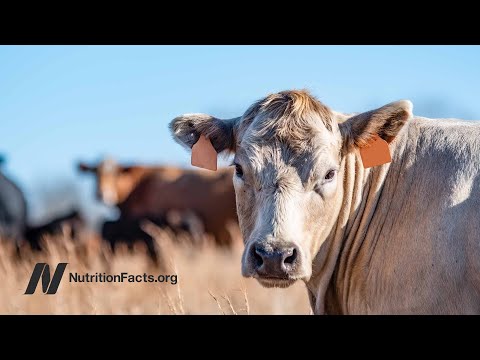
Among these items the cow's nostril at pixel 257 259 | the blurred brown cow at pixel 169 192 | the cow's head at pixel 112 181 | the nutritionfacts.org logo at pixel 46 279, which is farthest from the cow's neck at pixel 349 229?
the cow's head at pixel 112 181

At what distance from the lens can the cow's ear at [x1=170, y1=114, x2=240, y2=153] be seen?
587 cm

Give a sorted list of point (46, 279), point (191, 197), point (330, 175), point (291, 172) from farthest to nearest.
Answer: point (191, 197)
point (46, 279)
point (330, 175)
point (291, 172)

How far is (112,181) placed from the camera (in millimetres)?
24797

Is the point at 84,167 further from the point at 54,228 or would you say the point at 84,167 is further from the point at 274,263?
the point at 274,263

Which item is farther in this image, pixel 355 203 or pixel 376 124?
pixel 355 203

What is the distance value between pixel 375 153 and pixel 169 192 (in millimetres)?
15798

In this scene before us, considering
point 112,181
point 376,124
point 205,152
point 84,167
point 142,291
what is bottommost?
point 112,181

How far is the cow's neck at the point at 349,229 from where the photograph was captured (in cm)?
554

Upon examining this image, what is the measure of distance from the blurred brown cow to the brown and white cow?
1245cm

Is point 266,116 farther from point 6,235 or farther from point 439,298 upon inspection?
point 6,235

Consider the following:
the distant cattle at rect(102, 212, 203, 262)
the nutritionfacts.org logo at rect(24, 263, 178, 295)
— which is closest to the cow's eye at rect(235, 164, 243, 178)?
the nutritionfacts.org logo at rect(24, 263, 178, 295)

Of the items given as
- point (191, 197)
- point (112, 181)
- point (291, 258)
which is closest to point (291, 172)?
point (291, 258)
